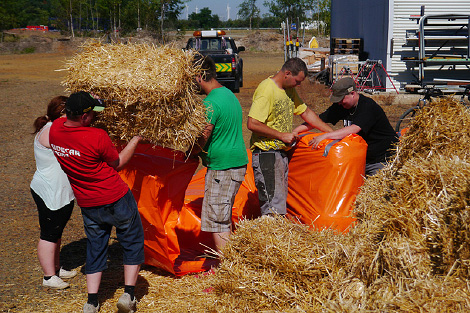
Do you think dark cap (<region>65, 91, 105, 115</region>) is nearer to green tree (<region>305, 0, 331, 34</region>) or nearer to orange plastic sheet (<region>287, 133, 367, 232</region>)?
orange plastic sheet (<region>287, 133, 367, 232</region>)

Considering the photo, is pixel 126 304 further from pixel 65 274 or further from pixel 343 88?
pixel 343 88

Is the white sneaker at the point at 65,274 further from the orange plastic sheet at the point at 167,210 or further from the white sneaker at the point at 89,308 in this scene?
the white sneaker at the point at 89,308

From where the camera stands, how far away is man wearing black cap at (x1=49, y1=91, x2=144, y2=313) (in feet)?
11.6

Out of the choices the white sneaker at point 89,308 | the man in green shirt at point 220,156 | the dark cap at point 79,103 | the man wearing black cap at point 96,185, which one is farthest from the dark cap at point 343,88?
the white sneaker at point 89,308

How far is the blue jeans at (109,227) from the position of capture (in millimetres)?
3764

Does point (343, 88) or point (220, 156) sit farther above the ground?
point (343, 88)

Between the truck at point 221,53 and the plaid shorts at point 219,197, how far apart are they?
43.2ft

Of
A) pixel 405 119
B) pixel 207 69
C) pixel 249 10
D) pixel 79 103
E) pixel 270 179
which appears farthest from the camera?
pixel 249 10

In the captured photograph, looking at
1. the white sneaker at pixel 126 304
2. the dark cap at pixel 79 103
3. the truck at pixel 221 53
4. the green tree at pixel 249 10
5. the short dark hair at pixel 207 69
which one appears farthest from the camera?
the green tree at pixel 249 10

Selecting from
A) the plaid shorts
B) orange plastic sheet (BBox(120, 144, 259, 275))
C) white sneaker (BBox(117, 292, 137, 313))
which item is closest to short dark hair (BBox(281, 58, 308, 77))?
the plaid shorts

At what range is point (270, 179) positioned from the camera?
4488 millimetres

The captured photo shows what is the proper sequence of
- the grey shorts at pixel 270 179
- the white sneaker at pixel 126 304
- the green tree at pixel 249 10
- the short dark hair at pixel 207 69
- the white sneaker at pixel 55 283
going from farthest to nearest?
1. the green tree at pixel 249 10
2. the grey shorts at pixel 270 179
3. the white sneaker at pixel 55 283
4. the short dark hair at pixel 207 69
5. the white sneaker at pixel 126 304

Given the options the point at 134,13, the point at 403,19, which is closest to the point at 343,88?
the point at 403,19

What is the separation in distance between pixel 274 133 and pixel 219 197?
0.76 metres
